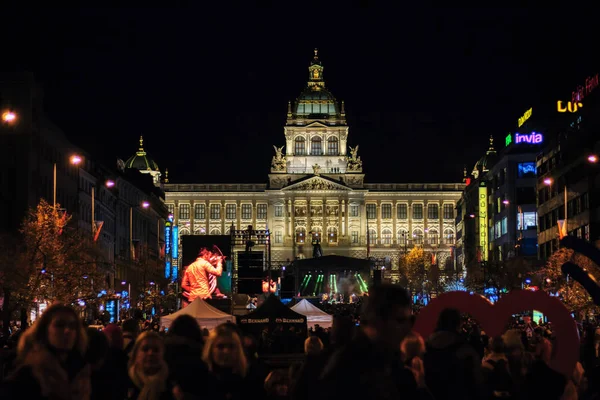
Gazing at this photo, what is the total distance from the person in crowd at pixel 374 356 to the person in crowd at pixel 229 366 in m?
2.49

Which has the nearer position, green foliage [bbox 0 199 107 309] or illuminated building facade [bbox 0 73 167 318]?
green foliage [bbox 0 199 107 309]

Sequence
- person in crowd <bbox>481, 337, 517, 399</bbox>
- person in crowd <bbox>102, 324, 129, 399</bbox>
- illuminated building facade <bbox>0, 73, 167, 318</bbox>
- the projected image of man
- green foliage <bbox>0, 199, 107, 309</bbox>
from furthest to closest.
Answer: illuminated building facade <bbox>0, 73, 167, 318</bbox>
green foliage <bbox>0, 199, 107, 309</bbox>
the projected image of man
person in crowd <bbox>481, 337, 517, 399</bbox>
person in crowd <bbox>102, 324, 129, 399</bbox>

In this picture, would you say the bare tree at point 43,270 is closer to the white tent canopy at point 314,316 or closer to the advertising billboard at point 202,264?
the advertising billboard at point 202,264

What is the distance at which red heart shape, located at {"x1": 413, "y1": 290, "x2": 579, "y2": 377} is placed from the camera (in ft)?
46.0

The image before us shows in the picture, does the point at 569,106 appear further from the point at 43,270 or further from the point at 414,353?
the point at 414,353

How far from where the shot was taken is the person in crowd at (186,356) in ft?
32.0

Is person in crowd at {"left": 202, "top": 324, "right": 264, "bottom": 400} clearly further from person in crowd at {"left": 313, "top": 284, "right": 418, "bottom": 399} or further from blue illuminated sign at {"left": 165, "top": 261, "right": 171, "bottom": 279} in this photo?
blue illuminated sign at {"left": 165, "top": 261, "right": 171, "bottom": 279}

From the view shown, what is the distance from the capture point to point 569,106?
97.1m

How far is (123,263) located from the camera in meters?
123

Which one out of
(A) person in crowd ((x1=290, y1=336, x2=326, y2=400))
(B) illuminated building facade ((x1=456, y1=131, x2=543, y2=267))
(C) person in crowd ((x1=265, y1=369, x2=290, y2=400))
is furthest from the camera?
(B) illuminated building facade ((x1=456, y1=131, x2=543, y2=267))

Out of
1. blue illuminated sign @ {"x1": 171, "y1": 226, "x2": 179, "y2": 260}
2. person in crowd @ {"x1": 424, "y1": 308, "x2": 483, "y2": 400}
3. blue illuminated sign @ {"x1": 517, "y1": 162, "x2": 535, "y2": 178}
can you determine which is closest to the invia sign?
blue illuminated sign @ {"x1": 517, "y1": 162, "x2": 535, "y2": 178}

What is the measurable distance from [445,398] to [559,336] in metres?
4.32

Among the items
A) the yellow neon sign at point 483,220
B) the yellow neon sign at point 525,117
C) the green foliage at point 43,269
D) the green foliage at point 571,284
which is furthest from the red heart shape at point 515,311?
the yellow neon sign at point 483,220

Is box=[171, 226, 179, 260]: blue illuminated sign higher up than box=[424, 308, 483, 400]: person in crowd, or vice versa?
box=[171, 226, 179, 260]: blue illuminated sign
